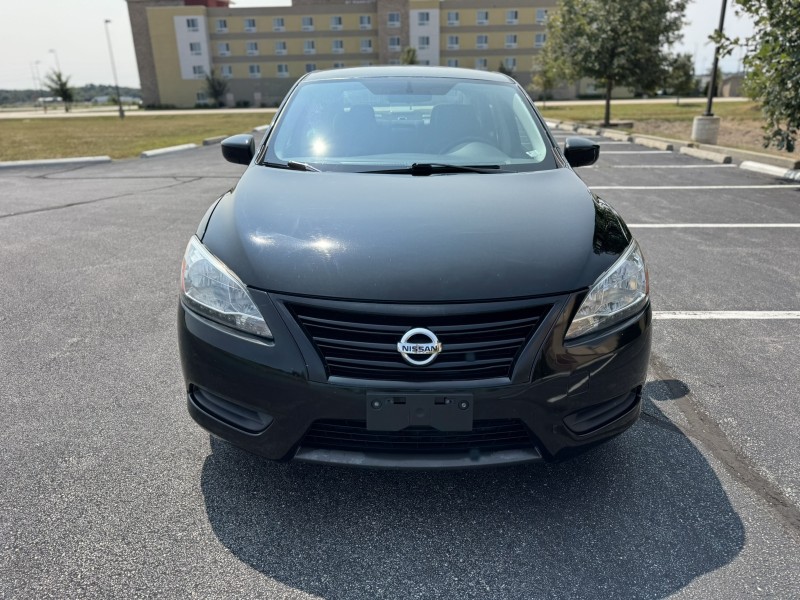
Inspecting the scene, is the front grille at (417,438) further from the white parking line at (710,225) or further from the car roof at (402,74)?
the white parking line at (710,225)

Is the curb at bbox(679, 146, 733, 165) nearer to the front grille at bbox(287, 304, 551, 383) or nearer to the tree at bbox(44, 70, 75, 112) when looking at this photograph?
the front grille at bbox(287, 304, 551, 383)

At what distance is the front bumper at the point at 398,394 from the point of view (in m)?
2.00

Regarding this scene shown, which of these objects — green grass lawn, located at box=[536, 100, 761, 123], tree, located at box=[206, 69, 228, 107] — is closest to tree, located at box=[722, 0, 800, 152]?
green grass lawn, located at box=[536, 100, 761, 123]

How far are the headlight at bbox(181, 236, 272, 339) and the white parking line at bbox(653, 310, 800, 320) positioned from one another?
10.3 feet

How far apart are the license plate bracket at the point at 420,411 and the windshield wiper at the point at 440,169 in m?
1.36

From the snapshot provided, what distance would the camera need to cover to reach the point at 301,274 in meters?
2.09

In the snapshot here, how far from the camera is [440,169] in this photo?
3006mm

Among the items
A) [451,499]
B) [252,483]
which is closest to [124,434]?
[252,483]

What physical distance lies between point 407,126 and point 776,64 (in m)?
8.49

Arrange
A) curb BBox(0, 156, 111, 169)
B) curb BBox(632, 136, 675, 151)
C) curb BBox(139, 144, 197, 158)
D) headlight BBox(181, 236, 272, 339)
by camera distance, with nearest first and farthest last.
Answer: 1. headlight BBox(181, 236, 272, 339)
2. curb BBox(0, 156, 111, 169)
3. curb BBox(139, 144, 197, 158)
4. curb BBox(632, 136, 675, 151)

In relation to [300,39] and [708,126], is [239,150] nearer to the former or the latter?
[708,126]

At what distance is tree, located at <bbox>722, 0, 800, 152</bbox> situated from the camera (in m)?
8.83

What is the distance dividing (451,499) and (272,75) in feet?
250

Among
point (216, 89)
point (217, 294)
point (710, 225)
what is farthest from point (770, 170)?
point (216, 89)
